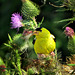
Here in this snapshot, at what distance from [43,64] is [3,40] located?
1.32ft

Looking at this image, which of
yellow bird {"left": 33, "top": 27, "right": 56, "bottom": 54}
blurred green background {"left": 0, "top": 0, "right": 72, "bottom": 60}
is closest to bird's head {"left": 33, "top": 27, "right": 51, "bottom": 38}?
yellow bird {"left": 33, "top": 27, "right": 56, "bottom": 54}

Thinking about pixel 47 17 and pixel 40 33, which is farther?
pixel 47 17

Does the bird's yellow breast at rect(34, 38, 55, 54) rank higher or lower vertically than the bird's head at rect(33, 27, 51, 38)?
lower

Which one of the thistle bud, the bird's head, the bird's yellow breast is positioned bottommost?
the bird's yellow breast

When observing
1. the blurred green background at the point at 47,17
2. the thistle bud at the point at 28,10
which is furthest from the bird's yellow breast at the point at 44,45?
the blurred green background at the point at 47,17

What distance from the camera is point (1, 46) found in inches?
38.1

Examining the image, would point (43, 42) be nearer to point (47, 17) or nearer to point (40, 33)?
point (40, 33)

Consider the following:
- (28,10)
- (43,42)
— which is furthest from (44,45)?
(28,10)

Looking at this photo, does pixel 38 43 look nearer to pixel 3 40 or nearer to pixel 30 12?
pixel 30 12

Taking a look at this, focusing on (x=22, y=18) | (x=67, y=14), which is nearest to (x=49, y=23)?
(x=67, y=14)

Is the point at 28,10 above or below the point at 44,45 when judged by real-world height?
above

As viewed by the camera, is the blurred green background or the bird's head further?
the blurred green background

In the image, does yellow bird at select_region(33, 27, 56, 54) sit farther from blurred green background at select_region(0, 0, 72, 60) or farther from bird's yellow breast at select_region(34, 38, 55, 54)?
blurred green background at select_region(0, 0, 72, 60)

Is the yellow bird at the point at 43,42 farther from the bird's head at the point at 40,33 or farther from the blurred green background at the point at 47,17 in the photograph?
the blurred green background at the point at 47,17
